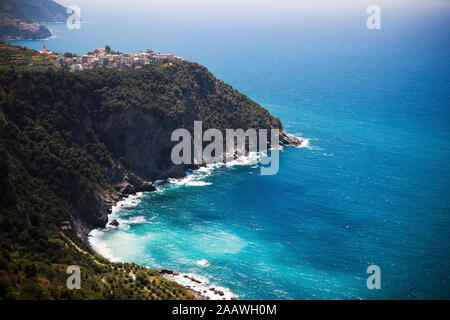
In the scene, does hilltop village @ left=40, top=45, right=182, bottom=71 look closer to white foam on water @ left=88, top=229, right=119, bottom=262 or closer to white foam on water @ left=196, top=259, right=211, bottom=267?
white foam on water @ left=88, top=229, right=119, bottom=262

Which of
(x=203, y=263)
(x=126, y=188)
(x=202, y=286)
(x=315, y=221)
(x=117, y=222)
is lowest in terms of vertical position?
(x=202, y=286)

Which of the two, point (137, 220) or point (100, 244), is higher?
point (137, 220)

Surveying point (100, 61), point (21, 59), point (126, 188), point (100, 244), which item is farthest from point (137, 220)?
point (100, 61)

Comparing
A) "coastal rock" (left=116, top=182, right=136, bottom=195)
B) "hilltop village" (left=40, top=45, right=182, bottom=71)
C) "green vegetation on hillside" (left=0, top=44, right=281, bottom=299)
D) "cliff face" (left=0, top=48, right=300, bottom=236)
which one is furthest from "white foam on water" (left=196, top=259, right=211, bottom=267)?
"hilltop village" (left=40, top=45, right=182, bottom=71)

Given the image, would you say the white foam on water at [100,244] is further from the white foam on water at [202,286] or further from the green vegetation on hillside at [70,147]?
the white foam on water at [202,286]

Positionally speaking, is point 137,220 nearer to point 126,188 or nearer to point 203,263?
point 126,188
